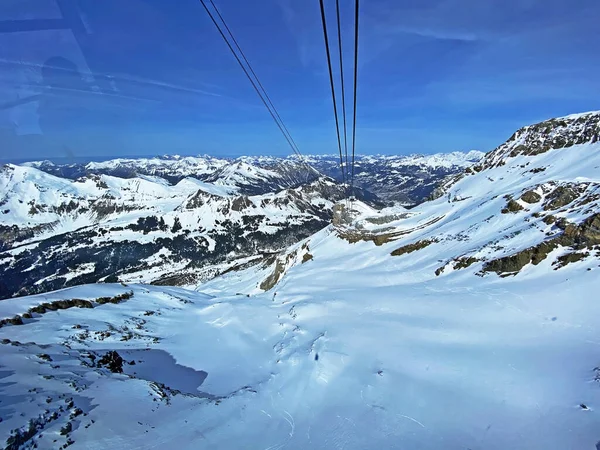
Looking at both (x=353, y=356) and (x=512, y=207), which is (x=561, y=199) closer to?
(x=512, y=207)

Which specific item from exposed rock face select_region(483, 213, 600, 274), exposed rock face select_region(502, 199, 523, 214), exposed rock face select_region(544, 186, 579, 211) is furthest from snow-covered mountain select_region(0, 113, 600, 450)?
exposed rock face select_region(502, 199, 523, 214)

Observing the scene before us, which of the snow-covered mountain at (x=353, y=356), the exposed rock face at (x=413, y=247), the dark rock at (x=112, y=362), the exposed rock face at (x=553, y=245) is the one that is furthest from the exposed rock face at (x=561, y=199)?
the dark rock at (x=112, y=362)

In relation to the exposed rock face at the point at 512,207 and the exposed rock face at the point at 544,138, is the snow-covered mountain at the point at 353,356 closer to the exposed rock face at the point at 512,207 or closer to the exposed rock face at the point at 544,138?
the exposed rock face at the point at 512,207

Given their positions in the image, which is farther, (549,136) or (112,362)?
(549,136)

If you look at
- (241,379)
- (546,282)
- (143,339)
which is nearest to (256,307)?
(143,339)

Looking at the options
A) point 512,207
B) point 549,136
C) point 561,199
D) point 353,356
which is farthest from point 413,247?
point 549,136

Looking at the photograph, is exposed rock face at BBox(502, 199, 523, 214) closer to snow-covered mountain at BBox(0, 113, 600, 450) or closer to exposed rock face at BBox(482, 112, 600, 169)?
snow-covered mountain at BBox(0, 113, 600, 450)

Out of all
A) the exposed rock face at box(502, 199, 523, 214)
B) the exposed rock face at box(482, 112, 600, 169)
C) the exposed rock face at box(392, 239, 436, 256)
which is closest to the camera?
the exposed rock face at box(392, 239, 436, 256)

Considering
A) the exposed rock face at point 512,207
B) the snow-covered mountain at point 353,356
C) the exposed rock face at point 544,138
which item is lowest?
the snow-covered mountain at point 353,356
